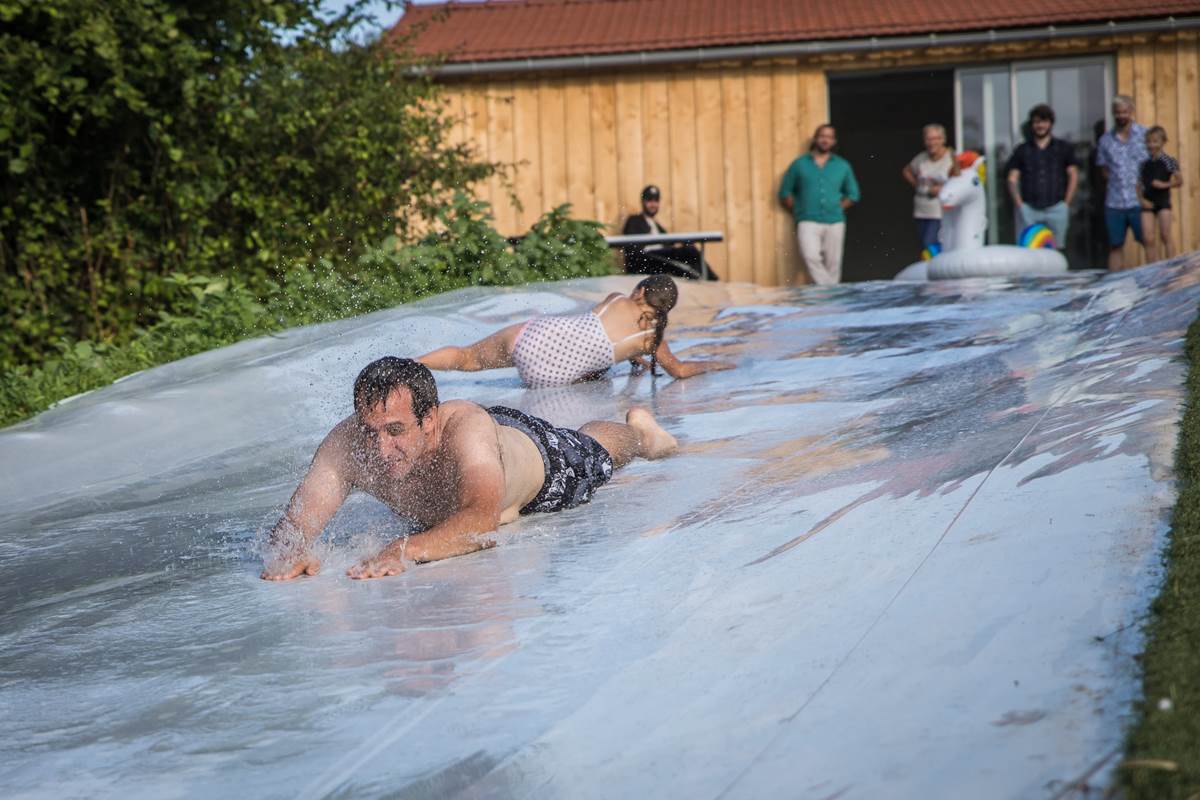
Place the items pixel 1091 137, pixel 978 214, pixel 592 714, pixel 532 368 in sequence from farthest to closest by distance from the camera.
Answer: pixel 1091 137 < pixel 978 214 < pixel 532 368 < pixel 592 714

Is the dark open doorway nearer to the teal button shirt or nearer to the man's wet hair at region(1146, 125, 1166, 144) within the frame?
the teal button shirt

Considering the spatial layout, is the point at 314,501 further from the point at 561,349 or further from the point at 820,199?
the point at 820,199

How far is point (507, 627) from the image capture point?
10.6ft

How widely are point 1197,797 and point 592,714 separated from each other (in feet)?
3.69

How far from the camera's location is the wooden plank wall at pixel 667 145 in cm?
1305

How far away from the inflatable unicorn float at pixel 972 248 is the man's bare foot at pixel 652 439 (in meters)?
6.01

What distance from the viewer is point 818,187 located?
41.5ft

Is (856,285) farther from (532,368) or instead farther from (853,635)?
(853,635)

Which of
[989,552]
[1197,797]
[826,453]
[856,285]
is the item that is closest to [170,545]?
[826,453]

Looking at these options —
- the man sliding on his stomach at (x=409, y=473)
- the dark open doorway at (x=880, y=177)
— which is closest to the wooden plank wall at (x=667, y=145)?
the dark open doorway at (x=880, y=177)

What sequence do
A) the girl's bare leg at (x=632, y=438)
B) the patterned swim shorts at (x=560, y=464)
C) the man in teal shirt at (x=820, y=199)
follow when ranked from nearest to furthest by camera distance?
the patterned swim shorts at (x=560, y=464)
the girl's bare leg at (x=632, y=438)
the man in teal shirt at (x=820, y=199)

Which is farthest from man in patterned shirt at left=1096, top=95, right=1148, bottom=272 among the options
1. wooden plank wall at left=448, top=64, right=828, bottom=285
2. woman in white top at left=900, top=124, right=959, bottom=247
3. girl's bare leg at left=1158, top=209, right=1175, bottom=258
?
wooden plank wall at left=448, top=64, right=828, bottom=285

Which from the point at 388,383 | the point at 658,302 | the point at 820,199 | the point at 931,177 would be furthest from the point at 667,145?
the point at 388,383

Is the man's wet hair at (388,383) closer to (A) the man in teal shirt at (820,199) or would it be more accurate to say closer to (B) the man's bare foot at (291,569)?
(B) the man's bare foot at (291,569)
